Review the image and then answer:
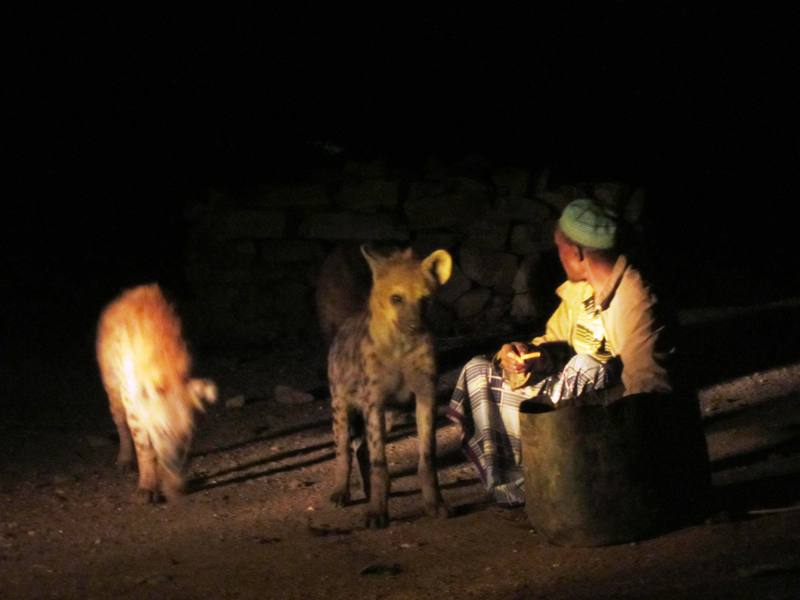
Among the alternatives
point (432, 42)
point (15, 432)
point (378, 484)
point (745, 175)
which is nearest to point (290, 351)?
point (15, 432)

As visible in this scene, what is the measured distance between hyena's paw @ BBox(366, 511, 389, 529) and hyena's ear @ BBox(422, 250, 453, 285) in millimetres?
903

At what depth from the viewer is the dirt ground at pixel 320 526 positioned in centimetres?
403

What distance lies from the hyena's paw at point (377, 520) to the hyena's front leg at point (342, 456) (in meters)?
0.37

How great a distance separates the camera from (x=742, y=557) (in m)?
3.95

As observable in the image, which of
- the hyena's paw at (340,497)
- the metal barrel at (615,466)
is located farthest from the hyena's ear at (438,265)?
the hyena's paw at (340,497)

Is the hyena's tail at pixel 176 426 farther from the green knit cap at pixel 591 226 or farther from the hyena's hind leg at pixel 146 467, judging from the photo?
the green knit cap at pixel 591 226

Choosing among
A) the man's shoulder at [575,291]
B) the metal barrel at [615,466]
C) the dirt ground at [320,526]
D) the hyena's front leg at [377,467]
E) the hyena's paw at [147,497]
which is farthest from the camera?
the hyena's paw at [147,497]

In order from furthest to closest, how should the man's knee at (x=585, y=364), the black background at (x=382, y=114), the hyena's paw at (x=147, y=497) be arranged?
the black background at (x=382, y=114) → the hyena's paw at (x=147, y=497) → the man's knee at (x=585, y=364)

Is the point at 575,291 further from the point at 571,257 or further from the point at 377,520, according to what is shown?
the point at 377,520

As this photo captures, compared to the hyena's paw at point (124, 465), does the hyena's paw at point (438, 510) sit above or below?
below

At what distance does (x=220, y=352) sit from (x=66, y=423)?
1.76 meters

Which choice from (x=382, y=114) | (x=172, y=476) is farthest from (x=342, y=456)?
(x=382, y=114)

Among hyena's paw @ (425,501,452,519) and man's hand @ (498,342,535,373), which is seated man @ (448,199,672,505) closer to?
man's hand @ (498,342,535,373)

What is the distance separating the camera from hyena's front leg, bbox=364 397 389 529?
4.89 metres
